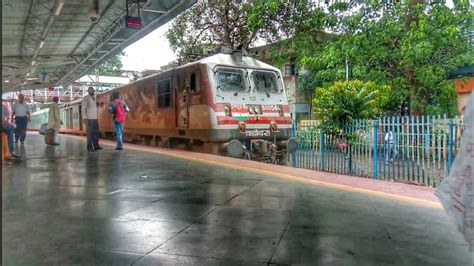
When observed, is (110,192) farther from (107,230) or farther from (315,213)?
(315,213)

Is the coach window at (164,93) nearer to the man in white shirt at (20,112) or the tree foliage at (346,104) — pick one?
the man in white shirt at (20,112)

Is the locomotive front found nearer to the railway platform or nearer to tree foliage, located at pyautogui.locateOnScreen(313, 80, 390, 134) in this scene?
tree foliage, located at pyautogui.locateOnScreen(313, 80, 390, 134)

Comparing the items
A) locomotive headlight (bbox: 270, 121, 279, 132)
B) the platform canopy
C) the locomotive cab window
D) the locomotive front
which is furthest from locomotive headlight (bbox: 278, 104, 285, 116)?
the platform canopy

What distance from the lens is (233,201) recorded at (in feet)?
16.9

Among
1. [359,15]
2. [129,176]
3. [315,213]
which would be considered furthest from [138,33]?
[315,213]

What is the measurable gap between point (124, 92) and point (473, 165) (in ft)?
53.6

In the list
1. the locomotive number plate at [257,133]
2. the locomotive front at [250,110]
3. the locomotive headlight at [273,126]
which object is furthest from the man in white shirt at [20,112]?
the locomotive headlight at [273,126]

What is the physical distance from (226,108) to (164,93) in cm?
328

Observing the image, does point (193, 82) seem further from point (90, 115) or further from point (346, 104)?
point (346, 104)

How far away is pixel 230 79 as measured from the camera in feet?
36.5

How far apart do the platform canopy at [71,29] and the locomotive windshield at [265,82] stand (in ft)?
12.1

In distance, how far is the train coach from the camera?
10469mm

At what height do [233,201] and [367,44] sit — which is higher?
[367,44]

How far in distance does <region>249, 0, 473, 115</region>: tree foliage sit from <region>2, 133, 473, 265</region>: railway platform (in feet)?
19.7
